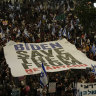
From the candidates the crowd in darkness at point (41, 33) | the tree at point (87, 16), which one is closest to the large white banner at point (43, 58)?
the crowd in darkness at point (41, 33)

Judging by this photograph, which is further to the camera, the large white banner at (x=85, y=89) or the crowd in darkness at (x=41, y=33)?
the crowd in darkness at (x=41, y=33)

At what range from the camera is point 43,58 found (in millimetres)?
11492

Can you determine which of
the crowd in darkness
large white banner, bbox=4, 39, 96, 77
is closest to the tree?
the crowd in darkness

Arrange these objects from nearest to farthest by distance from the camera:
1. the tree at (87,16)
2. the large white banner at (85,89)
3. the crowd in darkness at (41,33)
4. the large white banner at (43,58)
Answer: the large white banner at (85,89), the large white banner at (43,58), the crowd in darkness at (41,33), the tree at (87,16)

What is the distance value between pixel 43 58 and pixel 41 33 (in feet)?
25.8

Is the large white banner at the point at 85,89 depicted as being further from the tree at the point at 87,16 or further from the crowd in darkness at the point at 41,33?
the tree at the point at 87,16

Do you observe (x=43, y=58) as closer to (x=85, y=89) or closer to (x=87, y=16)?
(x=85, y=89)

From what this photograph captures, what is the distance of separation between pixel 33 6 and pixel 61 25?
6.51m

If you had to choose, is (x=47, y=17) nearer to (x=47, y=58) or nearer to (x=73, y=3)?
(x=73, y=3)

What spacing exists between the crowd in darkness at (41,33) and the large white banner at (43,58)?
783mm

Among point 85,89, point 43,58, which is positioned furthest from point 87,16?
point 85,89

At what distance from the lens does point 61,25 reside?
71.4ft

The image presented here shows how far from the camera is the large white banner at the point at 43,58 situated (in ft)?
33.7

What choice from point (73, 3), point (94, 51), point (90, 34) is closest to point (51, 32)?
point (90, 34)
